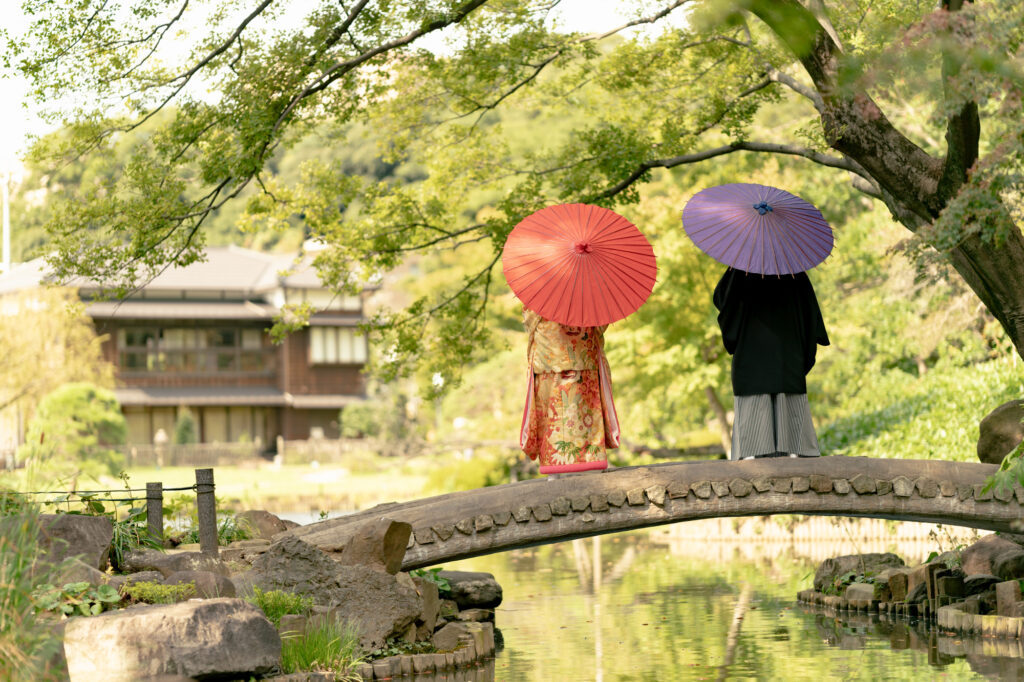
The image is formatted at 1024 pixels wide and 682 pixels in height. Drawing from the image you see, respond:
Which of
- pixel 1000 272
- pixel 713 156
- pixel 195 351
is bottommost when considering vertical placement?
pixel 1000 272

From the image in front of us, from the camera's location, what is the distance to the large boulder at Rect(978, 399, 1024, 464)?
390 inches

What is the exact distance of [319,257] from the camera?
12953mm

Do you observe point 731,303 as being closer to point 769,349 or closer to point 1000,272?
point 769,349

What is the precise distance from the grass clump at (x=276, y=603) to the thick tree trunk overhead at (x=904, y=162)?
4934 mm

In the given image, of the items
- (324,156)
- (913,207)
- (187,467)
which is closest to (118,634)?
(913,207)

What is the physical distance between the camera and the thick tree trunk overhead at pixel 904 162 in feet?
28.0

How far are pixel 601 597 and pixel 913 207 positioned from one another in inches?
219

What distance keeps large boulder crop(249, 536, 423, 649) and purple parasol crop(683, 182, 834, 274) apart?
10.4ft

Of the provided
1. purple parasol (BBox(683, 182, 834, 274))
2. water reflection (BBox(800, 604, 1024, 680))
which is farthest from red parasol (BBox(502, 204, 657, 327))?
water reflection (BBox(800, 604, 1024, 680))

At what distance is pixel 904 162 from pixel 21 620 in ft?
21.7

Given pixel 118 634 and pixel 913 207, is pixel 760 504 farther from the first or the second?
pixel 118 634

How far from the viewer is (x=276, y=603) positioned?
750 centimetres

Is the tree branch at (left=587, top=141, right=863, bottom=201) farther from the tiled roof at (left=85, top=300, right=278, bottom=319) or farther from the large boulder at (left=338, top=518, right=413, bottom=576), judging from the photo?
the tiled roof at (left=85, top=300, right=278, bottom=319)

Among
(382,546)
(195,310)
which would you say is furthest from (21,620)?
(195,310)
